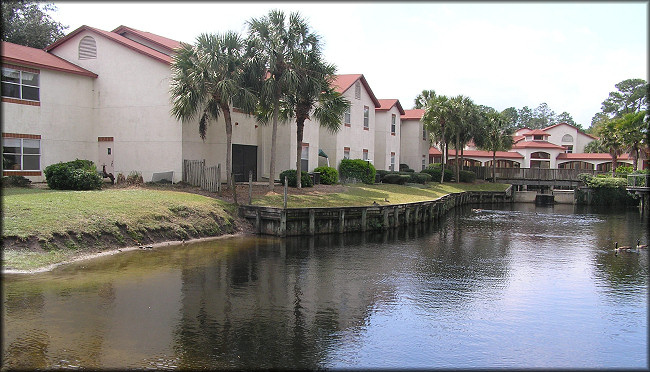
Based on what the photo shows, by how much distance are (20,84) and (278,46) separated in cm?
1329

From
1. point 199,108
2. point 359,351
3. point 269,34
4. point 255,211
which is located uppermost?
point 269,34

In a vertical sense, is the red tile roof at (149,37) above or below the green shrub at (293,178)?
above

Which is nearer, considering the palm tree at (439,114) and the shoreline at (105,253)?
the shoreline at (105,253)

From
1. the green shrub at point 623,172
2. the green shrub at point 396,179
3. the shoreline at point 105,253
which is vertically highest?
the green shrub at point 623,172

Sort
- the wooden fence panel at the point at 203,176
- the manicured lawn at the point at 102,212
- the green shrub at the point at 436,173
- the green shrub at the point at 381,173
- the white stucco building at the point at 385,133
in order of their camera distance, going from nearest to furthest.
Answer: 1. the manicured lawn at the point at 102,212
2. the wooden fence panel at the point at 203,176
3. the green shrub at the point at 381,173
4. the white stucco building at the point at 385,133
5. the green shrub at the point at 436,173

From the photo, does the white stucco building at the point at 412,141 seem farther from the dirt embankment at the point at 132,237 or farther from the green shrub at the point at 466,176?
the dirt embankment at the point at 132,237

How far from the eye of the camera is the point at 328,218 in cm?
2534

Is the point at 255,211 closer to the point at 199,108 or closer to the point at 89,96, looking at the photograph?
the point at 199,108

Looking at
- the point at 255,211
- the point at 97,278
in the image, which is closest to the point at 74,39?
the point at 255,211

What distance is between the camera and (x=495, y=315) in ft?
42.0

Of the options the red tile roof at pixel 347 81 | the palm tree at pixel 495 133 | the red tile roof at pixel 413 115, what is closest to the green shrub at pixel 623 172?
the palm tree at pixel 495 133

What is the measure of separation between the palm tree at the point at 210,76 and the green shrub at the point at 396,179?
67.9 ft

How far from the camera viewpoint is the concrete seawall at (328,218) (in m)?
24.0

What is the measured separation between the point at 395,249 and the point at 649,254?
11384mm
